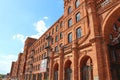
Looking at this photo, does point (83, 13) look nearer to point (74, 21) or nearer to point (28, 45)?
point (74, 21)

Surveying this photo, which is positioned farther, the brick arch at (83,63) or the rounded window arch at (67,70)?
the rounded window arch at (67,70)

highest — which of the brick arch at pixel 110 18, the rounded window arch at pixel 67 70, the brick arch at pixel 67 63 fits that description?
the brick arch at pixel 110 18

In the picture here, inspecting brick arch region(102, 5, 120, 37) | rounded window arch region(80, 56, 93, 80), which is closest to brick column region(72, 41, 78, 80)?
rounded window arch region(80, 56, 93, 80)

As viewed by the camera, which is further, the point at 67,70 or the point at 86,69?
the point at 67,70

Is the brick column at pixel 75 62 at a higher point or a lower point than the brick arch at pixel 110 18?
lower

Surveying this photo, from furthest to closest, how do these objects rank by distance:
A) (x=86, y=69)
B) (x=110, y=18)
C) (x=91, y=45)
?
1. (x=86, y=69)
2. (x=91, y=45)
3. (x=110, y=18)

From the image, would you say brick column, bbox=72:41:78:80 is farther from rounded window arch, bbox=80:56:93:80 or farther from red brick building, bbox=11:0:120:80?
rounded window arch, bbox=80:56:93:80

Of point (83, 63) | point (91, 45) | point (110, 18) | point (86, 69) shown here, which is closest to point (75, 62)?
point (83, 63)

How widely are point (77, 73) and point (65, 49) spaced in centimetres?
546

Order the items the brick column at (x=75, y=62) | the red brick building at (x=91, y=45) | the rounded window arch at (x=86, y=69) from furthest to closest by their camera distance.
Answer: the brick column at (x=75, y=62) → the rounded window arch at (x=86, y=69) → the red brick building at (x=91, y=45)

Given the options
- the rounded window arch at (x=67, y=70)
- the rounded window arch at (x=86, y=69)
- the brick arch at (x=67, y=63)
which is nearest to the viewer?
the rounded window arch at (x=86, y=69)

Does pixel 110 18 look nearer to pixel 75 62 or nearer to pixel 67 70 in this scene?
pixel 75 62

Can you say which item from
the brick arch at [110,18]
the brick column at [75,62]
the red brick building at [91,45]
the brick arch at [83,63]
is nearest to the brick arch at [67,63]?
the red brick building at [91,45]

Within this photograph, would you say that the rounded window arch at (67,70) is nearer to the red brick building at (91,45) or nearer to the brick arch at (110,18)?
the red brick building at (91,45)
